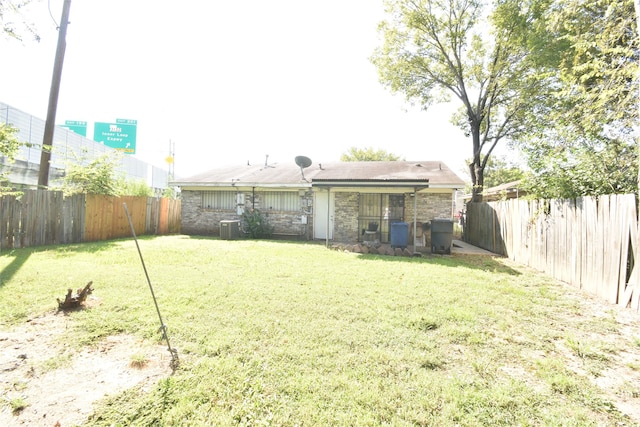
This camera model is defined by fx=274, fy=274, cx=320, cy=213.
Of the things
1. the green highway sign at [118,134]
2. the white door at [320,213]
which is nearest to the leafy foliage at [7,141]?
the white door at [320,213]

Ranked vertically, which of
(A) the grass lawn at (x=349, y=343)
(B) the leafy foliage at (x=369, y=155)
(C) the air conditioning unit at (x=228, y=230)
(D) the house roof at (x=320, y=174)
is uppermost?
(B) the leafy foliage at (x=369, y=155)

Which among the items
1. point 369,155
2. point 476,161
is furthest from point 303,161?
point 369,155

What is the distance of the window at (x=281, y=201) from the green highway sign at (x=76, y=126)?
16.5m

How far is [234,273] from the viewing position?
612 centimetres

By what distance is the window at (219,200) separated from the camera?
14141 mm

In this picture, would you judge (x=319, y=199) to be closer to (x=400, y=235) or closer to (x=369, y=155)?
(x=400, y=235)

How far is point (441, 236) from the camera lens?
9.71 metres

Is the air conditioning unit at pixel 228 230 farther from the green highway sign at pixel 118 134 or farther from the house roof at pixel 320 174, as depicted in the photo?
the green highway sign at pixel 118 134

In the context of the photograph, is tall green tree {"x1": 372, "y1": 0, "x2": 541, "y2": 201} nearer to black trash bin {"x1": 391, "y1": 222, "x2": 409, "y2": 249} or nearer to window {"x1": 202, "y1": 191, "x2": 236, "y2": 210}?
black trash bin {"x1": 391, "y1": 222, "x2": 409, "y2": 249}

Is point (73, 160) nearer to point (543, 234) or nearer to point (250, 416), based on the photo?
point (250, 416)

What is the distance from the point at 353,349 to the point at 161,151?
2419 cm

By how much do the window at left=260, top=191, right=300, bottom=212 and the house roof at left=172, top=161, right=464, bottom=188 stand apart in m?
0.59

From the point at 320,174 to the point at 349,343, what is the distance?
11506 millimetres

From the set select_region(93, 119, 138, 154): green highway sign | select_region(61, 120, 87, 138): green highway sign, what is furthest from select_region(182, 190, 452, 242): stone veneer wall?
select_region(61, 120, 87, 138): green highway sign
